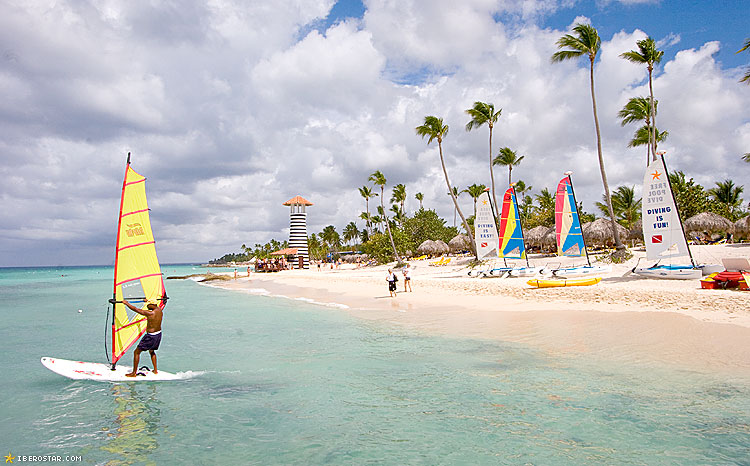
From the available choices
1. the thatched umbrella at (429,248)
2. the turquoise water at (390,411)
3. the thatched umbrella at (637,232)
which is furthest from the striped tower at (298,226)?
the turquoise water at (390,411)

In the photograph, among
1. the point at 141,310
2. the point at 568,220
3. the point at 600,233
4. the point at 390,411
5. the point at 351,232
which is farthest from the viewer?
the point at 351,232

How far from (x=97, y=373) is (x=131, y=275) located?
7.91 feet

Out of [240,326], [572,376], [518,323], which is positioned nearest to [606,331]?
[518,323]

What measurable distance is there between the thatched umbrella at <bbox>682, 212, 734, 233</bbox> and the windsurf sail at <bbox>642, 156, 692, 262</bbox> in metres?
17.1

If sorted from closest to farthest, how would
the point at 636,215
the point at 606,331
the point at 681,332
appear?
the point at 681,332, the point at 606,331, the point at 636,215

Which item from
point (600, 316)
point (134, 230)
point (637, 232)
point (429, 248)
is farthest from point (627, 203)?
point (134, 230)

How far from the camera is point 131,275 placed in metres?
7.79

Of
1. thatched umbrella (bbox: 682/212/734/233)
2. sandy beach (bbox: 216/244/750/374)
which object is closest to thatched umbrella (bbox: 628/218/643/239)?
thatched umbrella (bbox: 682/212/734/233)

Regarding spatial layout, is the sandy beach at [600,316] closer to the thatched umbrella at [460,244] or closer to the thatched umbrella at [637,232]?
the thatched umbrella at [637,232]

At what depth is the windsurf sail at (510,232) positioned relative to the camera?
25.4 m

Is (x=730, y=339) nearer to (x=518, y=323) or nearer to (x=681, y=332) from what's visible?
(x=681, y=332)

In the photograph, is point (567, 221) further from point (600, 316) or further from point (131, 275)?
point (131, 275)

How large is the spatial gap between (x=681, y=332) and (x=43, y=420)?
549 inches

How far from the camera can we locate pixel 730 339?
9.75 meters
